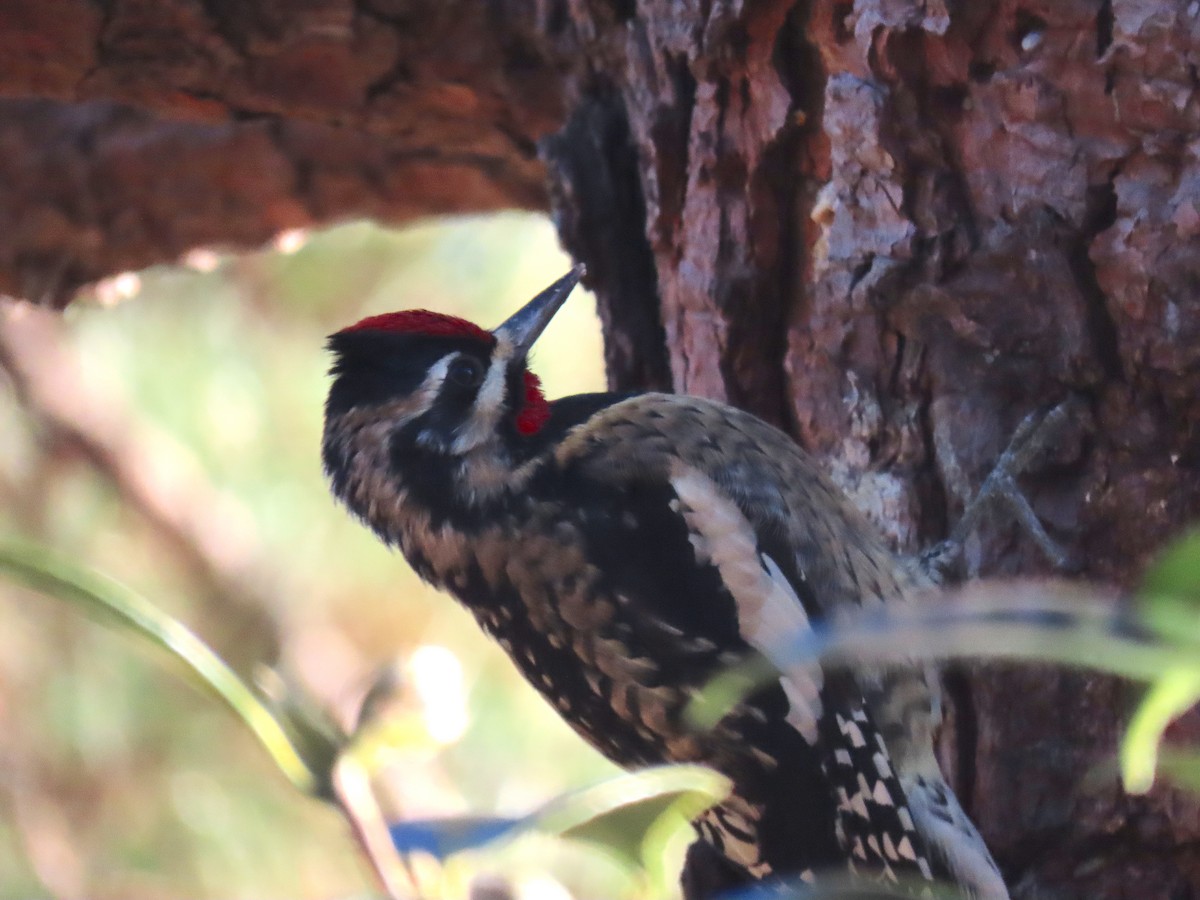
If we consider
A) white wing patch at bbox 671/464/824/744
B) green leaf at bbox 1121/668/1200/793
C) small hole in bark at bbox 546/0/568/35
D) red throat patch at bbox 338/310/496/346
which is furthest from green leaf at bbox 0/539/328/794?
small hole in bark at bbox 546/0/568/35

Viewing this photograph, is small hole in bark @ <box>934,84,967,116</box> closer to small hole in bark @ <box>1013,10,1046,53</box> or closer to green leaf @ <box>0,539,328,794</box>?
small hole in bark @ <box>1013,10,1046,53</box>

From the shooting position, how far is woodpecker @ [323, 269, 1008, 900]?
63.5 inches

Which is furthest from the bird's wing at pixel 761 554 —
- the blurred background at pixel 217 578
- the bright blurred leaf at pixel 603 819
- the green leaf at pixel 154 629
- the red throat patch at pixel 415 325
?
the blurred background at pixel 217 578

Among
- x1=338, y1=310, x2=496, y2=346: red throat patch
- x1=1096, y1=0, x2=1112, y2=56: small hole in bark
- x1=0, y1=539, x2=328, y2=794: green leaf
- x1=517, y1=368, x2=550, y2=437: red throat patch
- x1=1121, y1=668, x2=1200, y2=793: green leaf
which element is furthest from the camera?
x1=517, y1=368, x2=550, y2=437: red throat patch

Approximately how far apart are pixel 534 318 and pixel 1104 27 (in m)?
0.79

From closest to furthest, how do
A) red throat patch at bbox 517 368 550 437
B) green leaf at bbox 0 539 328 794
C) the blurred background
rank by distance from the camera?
1. green leaf at bbox 0 539 328 794
2. red throat patch at bbox 517 368 550 437
3. the blurred background

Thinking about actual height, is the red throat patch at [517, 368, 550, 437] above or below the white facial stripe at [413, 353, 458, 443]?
below

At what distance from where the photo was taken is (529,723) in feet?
11.2

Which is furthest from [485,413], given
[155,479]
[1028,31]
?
[155,479]

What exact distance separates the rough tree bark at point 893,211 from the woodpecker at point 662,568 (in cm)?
9

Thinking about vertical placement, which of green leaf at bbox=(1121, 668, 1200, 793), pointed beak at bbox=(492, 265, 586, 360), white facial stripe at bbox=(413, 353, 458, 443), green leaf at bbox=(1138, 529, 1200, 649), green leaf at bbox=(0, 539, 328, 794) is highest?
pointed beak at bbox=(492, 265, 586, 360)

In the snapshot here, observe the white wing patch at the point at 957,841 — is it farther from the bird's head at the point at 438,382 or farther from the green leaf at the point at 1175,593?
the green leaf at the point at 1175,593

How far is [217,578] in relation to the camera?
127 inches

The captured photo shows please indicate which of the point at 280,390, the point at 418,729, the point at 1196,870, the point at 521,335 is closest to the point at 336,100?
the point at 521,335
